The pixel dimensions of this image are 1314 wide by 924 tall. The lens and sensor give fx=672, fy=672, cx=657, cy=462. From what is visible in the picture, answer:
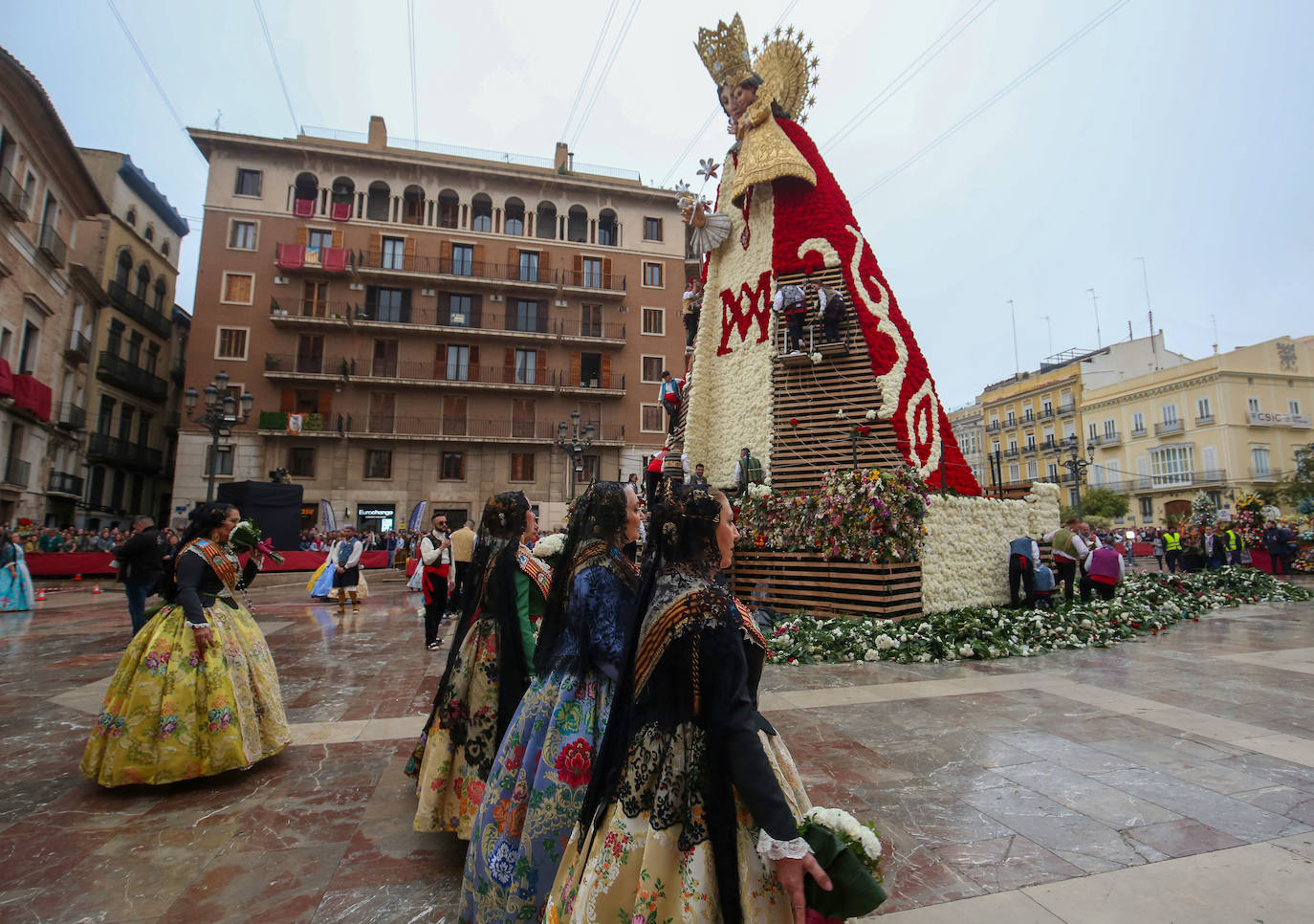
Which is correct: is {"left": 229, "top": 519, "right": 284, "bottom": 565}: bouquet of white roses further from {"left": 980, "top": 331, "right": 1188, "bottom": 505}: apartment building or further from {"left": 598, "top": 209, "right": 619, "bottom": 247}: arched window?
{"left": 980, "top": 331, "right": 1188, "bottom": 505}: apartment building

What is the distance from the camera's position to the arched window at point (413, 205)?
3150cm

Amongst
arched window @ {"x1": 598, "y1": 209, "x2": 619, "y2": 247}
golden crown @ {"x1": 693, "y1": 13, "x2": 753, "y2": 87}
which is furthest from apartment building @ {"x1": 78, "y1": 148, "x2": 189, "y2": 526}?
golden crown @ {"x1": 693, "y1": 13, "x2": 753, "y2": 87}

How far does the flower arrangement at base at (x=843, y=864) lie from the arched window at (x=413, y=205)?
34116 mm

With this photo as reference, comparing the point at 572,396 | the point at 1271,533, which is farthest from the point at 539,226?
the point at 1271,533

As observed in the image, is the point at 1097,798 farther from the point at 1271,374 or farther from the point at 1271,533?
the point at 1271,374

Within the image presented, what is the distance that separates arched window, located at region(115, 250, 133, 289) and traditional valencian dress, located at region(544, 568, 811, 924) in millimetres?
35286

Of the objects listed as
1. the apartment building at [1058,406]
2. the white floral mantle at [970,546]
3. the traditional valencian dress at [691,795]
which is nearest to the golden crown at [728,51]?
the white floral mantle at [970,546]

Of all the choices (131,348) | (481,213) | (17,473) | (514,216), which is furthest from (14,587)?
(514,216)

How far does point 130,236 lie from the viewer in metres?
29.0

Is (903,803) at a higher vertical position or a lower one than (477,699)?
lower

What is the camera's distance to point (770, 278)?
12453mm

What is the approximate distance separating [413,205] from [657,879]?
34.9 m

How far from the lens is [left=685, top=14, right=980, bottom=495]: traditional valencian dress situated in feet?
36.2

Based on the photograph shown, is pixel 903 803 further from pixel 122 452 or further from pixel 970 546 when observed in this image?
pixel 122 452
